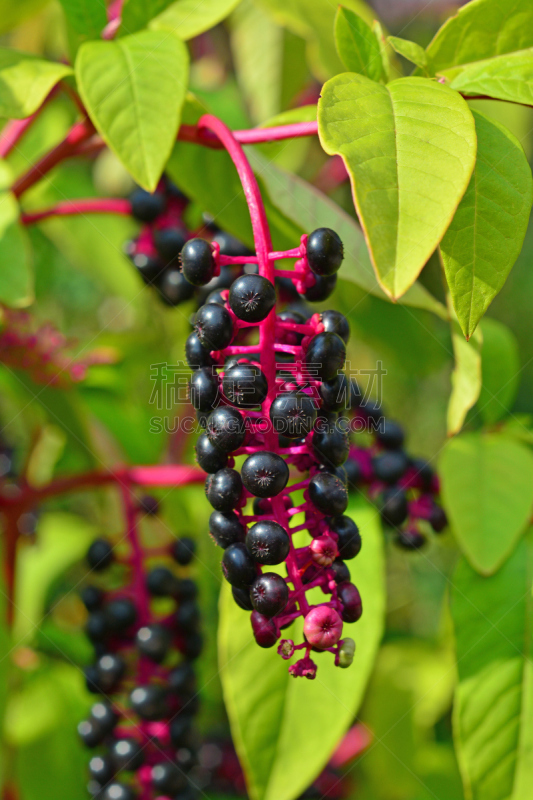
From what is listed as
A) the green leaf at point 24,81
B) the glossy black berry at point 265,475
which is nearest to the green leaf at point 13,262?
the green leaf at point 24,81

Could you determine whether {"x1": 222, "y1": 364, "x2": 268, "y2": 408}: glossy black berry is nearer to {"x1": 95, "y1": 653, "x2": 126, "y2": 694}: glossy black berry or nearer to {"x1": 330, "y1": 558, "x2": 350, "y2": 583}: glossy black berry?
{"x1": 330, "y1": 558, "x2": 350, "y2": 583}: glossy black berry

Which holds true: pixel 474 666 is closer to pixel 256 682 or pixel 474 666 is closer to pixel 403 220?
pixel 256 682

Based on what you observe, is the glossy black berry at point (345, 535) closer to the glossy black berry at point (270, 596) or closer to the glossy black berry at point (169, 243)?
the glossy black berry at point (270, 596)

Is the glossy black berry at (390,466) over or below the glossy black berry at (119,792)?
over

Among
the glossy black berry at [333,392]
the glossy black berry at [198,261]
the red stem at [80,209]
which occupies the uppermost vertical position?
the glossy black berry at [198,261]

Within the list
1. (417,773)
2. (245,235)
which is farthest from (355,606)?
(417,773)
